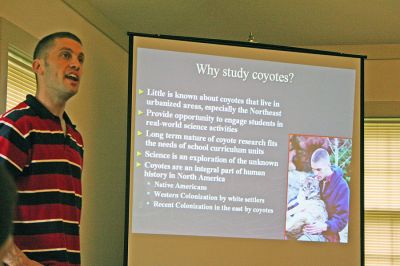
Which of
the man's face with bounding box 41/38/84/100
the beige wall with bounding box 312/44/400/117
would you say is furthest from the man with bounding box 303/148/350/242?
the man's face with bounding box 41/38/84/100

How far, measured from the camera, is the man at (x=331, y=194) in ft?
13.1

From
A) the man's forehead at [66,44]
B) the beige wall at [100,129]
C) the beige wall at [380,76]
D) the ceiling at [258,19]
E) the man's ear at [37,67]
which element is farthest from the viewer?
Result: the beige wall at [380,76]

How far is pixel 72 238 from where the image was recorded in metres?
3.25

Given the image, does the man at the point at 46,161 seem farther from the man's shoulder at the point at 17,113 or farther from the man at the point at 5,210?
the man at the point at 5,210

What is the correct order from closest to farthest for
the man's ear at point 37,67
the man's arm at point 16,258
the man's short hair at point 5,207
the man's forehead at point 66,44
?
the man's short hair at point 5,207 → the man's arm at point 16,258 → the man's ear at point 37,67 → the man's forehead at point 66,44

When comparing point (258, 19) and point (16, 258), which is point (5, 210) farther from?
point (258, 19)

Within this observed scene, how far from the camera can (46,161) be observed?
3.00 metres

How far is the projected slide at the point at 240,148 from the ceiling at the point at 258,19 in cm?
47

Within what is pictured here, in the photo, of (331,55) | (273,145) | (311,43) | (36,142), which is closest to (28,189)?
(36,142)

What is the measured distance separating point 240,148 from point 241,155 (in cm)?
4

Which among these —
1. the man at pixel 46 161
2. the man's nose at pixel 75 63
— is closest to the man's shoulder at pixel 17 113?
the man at pixel 46 161

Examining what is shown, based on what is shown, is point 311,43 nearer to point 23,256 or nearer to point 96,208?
point 96,208

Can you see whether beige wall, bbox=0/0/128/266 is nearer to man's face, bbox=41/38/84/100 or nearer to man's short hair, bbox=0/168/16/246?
man's face, bbox=41/38/84/100

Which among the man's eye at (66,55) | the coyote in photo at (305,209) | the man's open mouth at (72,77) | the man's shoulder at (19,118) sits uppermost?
the man's eye at (66,55)
